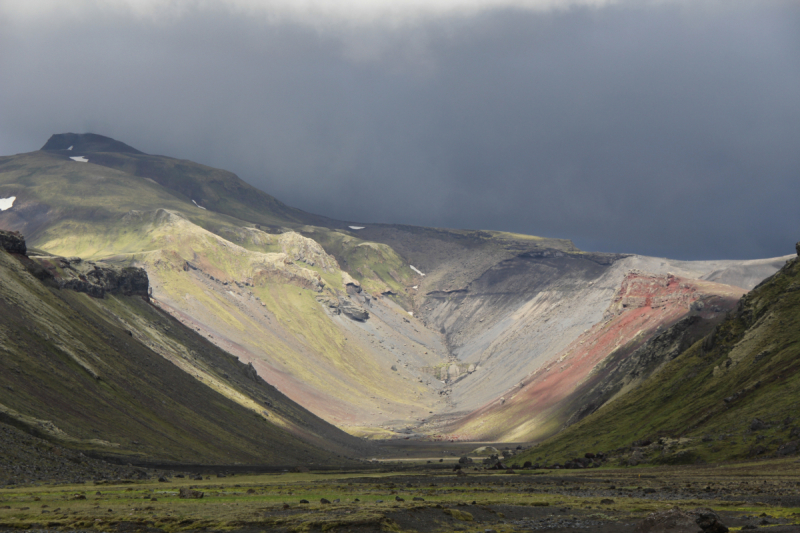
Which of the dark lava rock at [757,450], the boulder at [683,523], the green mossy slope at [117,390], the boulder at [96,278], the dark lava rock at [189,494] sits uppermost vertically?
the dark lava rock at [757,450]

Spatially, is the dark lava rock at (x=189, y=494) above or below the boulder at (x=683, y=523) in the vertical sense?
below

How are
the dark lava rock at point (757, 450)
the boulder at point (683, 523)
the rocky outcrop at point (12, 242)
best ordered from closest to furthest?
the boulder at point (683, 523) < the dark lava rock at point (757, 450) < the rocky outcrop at point (12, 242)

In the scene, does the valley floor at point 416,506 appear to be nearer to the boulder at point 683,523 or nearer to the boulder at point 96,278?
the boulder at point 683,523

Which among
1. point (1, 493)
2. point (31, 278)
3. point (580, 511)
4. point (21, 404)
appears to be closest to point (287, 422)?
point (31, 278)

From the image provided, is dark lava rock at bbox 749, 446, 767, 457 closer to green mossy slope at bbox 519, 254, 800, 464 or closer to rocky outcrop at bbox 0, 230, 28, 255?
green mossy slope at bbox 519, 254, 800, 464

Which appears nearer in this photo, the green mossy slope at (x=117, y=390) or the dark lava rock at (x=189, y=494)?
the dark lava rock at (x=189, y=494)

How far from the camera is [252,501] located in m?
41.6

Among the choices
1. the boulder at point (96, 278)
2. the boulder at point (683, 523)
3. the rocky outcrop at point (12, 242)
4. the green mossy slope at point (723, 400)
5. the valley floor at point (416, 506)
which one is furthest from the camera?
the boulder at point (96, 278)

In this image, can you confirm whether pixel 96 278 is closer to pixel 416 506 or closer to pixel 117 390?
pixel 117 390

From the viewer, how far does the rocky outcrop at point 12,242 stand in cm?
11351

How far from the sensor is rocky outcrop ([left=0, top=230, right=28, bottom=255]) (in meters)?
114

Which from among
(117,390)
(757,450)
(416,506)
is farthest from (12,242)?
(757,450)

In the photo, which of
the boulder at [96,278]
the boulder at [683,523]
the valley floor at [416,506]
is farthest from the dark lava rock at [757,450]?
the boulder at [96,278]

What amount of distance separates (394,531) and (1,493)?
99.6 feet
